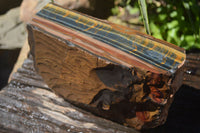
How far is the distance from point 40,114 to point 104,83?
59 centimetres

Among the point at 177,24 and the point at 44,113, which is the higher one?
the point at 177,24

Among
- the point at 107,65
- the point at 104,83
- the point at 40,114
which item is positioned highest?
the point at 107,65

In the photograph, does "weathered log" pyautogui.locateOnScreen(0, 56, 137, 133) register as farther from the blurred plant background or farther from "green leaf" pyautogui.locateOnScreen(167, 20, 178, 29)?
"green leaf" pyautogui.locateOnScreen(167, 20, 178, 29)

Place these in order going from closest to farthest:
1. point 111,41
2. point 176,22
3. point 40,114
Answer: point 111,41 < point 40,114 < point 176,22

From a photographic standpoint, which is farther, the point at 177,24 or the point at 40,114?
the point at 177,24

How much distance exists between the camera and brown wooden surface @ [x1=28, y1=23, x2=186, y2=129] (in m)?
1.15

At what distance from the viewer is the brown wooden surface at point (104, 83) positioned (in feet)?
3.76

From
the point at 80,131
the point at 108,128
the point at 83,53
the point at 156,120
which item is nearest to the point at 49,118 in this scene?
the point at 80,131

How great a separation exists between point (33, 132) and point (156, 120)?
2.49 feet

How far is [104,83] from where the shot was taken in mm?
1236

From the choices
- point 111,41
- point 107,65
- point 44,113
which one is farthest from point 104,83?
point 44,113

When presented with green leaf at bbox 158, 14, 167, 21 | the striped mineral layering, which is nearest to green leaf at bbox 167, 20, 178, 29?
green leaf at bbox 158, 14, 167, 21

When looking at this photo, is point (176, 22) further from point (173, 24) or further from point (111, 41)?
point (111, 41)

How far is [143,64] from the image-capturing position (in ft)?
3.73
